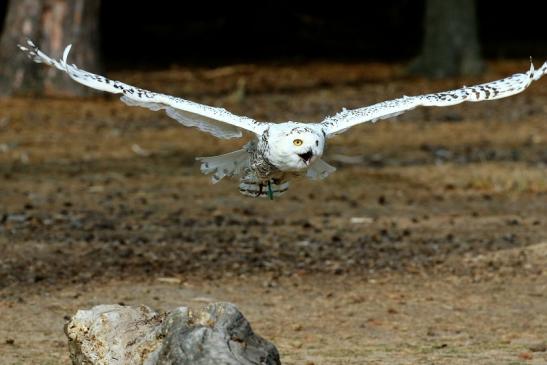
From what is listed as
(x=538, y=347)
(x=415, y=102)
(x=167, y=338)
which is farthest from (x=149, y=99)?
(x=538, y=347)

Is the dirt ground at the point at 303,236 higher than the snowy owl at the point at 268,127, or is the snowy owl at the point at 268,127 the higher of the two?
the snowy owl at the point at 268,127

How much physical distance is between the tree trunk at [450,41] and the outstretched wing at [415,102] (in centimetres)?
1554

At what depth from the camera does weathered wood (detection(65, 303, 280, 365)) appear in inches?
239

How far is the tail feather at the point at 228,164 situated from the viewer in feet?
29.5

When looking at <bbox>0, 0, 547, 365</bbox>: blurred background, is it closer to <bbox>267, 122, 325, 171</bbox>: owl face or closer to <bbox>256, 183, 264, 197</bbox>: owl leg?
<bbox>256, 183, 264, 197</bbox>: owl leg

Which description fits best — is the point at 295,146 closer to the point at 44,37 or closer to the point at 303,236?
the point at 303,236

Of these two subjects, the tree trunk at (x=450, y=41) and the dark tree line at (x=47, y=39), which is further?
the tree trunk at (x=450, y=41)

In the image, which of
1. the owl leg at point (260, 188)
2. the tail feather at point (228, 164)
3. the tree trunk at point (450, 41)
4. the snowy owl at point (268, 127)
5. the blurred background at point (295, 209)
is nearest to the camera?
the snowy owl at point (268, 127)

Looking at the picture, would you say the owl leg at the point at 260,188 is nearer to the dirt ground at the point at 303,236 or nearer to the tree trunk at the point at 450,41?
the dirt ground at the point at 303,236

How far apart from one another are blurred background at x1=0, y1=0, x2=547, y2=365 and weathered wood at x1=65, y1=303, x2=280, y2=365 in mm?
1226

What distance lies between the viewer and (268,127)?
26.7 ft

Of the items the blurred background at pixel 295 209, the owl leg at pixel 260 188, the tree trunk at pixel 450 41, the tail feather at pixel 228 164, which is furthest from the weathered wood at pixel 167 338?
the tree trunk at pixel 450 41

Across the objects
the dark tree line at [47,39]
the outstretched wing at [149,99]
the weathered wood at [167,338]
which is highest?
the dark tree line at [47,39]

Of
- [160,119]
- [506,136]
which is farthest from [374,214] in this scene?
[160,119]
